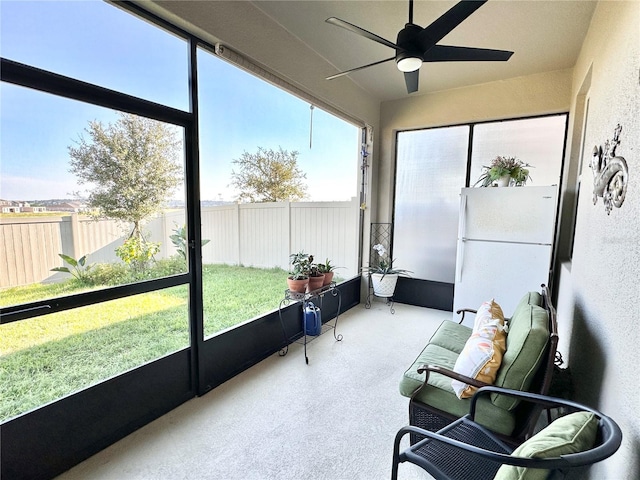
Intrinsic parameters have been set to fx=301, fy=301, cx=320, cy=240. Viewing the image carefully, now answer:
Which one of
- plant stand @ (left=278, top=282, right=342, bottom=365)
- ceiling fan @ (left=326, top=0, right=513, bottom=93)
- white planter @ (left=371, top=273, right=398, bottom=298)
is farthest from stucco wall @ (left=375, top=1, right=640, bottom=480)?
plant stand @ (left=278, top=282, right=342, bottom=365)

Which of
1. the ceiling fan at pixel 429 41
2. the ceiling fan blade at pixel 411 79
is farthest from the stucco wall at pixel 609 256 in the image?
the ceiling fan blade at pixel 411 79

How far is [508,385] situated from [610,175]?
3.54 ft

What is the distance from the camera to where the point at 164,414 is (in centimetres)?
199

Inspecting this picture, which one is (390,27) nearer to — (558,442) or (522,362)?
(522,362)

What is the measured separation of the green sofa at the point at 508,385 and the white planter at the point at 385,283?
225cm

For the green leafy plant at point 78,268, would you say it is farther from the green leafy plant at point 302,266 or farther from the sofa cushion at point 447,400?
the sofa cushion at point 447,400

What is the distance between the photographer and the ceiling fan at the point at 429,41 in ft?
5.27

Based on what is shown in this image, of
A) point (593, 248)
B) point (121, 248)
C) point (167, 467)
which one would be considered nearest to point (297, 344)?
point (167, 467)

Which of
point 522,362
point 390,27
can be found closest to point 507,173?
point 390,27

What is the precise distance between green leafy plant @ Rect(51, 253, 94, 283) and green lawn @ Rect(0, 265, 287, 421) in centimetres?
5

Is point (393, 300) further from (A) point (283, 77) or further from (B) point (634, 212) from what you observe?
(B) point (634, 212)

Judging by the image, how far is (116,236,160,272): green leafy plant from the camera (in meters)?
1.82

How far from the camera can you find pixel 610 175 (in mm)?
1393

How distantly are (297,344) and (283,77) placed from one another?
8.38 feet
